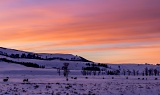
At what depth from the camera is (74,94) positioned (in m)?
35.2

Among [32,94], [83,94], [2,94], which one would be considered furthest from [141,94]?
[2,94]

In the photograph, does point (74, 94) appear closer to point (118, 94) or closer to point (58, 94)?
point (58, 94)

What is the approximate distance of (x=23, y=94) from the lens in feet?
113

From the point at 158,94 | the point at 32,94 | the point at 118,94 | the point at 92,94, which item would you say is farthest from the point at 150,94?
the point at 32,94

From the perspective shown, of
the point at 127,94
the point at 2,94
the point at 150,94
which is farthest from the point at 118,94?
the point at 2,94

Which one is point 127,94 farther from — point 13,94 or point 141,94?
point 13,94

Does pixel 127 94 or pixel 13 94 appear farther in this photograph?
pixel 127 94

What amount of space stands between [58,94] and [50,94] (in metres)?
0.82

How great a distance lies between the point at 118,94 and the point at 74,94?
486 cm

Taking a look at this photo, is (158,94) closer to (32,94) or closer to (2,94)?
(32,94)

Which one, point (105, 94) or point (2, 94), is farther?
point (105, 94)

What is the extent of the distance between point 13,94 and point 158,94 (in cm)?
1525

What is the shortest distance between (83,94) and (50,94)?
3375mm

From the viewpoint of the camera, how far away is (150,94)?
37156 millimetres
